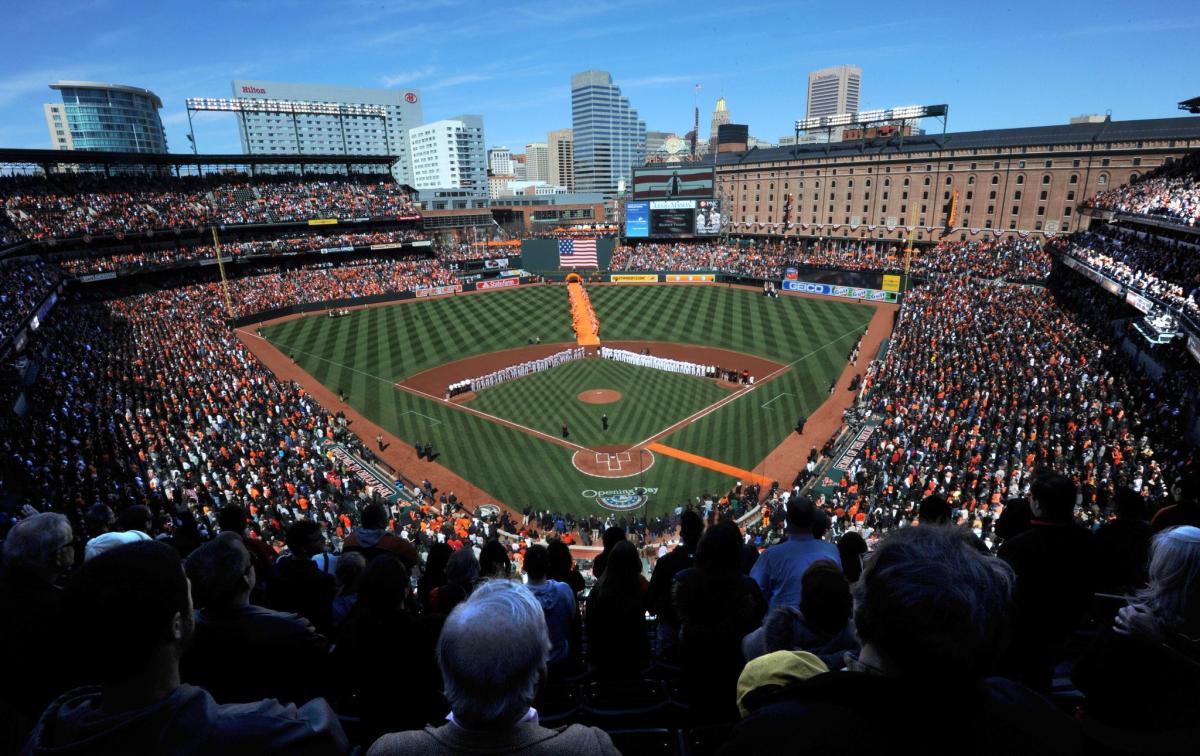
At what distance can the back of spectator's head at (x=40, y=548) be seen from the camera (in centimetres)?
373

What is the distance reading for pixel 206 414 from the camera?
26.0 metres

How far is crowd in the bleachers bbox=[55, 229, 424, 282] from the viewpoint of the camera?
48.3 meters

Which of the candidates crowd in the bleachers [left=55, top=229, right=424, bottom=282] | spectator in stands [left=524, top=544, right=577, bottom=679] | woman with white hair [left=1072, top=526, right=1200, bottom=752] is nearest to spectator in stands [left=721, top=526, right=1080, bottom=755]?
woman with white hair [left=1072, top=526, right=1200, bottom=752]

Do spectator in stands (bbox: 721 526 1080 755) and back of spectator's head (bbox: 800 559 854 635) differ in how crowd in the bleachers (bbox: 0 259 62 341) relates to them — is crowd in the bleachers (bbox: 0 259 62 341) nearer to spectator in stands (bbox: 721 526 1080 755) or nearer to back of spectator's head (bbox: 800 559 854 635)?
back of spectator's head (bbox: 800 559 854 635)

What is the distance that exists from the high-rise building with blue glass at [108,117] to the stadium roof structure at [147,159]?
372 feet

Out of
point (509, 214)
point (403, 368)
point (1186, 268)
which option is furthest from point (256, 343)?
point (509, 214)

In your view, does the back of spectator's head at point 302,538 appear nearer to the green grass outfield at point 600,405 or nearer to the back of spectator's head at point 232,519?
the back of spectator's head at point 232,519

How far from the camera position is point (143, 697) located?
216 centimetres

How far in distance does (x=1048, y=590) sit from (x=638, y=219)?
7609 cm

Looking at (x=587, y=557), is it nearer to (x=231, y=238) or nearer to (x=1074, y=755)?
(x=1074, y=755)

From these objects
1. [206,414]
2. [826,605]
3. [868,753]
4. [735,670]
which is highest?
[868,753]

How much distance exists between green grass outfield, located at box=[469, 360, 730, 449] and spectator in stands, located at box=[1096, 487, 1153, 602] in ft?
77.1

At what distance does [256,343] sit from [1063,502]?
50.1 m

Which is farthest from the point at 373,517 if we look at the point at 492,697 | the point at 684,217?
the point at 684,217
